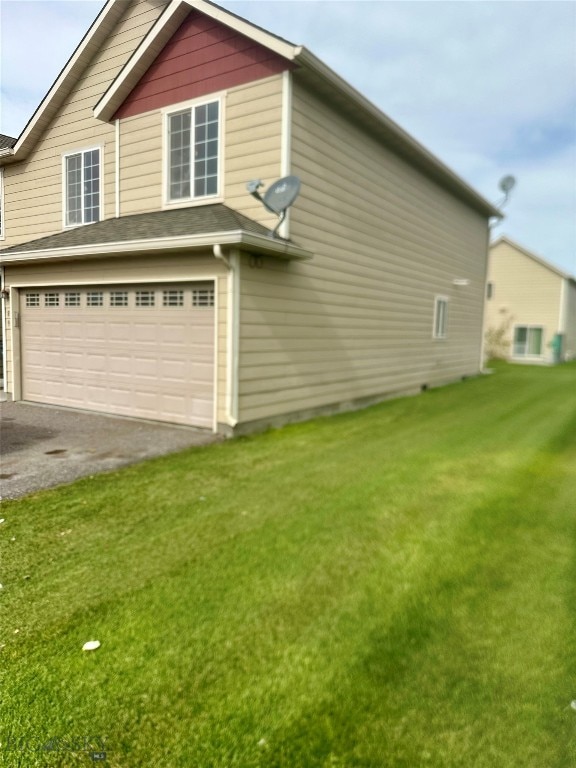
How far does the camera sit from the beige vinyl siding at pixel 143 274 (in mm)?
7535

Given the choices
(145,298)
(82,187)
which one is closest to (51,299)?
(145,298)

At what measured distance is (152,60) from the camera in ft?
30.5

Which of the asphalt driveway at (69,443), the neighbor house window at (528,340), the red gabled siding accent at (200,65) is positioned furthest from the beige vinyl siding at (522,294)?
the asphalt driveway at (69,443)

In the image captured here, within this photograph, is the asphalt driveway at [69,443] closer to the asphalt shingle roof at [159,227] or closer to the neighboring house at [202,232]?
the neighboring house at [202,232]

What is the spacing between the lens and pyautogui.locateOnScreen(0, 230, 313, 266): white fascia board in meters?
6.93

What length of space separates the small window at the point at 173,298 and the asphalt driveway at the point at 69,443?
2.03m

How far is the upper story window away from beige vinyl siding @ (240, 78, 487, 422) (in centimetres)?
514

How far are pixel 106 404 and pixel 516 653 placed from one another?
806cm

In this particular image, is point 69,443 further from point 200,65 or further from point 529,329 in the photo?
point 529,329

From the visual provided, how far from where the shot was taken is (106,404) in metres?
9.20

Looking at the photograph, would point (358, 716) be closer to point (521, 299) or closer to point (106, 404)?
point (106, 404)

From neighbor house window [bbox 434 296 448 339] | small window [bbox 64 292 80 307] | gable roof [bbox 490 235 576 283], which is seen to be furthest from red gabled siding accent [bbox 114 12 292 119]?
gable roof [bbox 490 235 576 283]

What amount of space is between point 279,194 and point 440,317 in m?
9.43

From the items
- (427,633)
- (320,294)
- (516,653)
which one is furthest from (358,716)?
(320,294)
